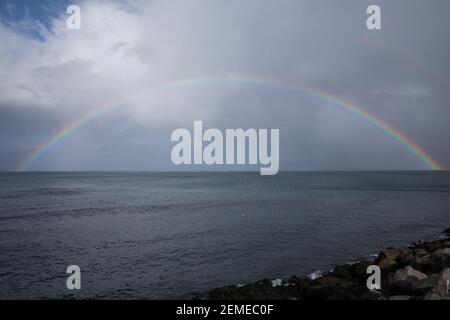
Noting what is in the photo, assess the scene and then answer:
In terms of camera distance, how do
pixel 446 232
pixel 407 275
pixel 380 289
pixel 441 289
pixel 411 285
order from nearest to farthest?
1. pixel 441 289
2. pixel 411 285
3. pixel 407 275
4. pixel 380 289
5. pixel 446 232

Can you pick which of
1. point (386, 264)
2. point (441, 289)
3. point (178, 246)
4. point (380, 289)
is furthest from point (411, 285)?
point (178, 246)

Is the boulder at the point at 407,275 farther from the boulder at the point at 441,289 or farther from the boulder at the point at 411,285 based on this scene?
the boulder at the point at 441,289

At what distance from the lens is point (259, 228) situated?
40312 millimetres

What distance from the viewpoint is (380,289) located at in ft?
54.1

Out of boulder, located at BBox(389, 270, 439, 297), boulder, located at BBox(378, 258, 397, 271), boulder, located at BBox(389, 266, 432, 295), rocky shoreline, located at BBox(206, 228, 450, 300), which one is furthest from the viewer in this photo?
boulder, located at BBox(378, 258, 397, 271)

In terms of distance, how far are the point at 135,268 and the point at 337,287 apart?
47.9ft

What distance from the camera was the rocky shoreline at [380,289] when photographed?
14375 millimetres

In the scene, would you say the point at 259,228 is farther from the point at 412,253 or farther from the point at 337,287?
the point at 337,287

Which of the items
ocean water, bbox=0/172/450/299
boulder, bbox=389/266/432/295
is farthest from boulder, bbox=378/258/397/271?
ocean water, bbox=0/172/450/299

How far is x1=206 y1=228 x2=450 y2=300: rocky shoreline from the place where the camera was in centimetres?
1438

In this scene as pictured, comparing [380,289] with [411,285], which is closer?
[411,285]

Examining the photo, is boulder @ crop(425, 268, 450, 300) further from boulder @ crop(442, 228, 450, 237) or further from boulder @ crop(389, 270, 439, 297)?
boulder @ crop(442, 228, 450, 237)

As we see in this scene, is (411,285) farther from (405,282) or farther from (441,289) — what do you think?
(441,289)
